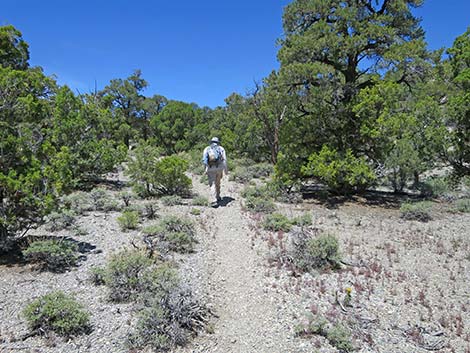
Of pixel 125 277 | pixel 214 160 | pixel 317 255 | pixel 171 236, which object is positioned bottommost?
pixel 125 277

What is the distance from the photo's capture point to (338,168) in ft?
43.8

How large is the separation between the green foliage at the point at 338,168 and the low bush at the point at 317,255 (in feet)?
18.7

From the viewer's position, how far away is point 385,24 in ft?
45.3

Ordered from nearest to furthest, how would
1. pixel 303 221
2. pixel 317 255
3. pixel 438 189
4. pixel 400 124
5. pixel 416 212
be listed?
1. pixel 317 255
2. pixel 303 221
3. pixel 416 212
4. pixel 400 124
5. pixel 438 189

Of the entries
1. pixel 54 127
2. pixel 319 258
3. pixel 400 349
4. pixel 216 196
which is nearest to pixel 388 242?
pixel 319 258

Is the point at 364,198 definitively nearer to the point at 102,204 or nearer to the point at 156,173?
the point at 156,173

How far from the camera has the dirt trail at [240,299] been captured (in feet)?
16.7

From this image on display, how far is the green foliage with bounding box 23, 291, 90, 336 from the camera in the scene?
16.1 ft

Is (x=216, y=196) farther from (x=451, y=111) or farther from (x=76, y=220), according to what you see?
(x=451, y=111)

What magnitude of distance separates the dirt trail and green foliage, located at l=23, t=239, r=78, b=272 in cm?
272

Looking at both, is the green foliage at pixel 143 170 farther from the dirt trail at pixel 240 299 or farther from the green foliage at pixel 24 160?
the green foliage at pixel 24 160

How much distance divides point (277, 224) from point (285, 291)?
3731 mm

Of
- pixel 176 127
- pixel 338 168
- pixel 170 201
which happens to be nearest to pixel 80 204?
pixel 170 201

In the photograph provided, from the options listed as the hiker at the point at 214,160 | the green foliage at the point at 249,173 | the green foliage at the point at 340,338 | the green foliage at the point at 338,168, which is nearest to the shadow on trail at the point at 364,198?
the green foliage at the point at 338,168
